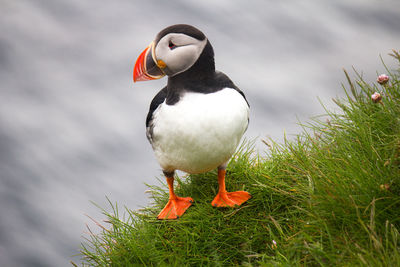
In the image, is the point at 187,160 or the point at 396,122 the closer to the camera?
the point at 396,122

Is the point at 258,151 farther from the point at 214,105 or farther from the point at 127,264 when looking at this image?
the point at 127,264

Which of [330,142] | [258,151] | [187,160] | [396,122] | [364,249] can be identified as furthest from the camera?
[258,151]

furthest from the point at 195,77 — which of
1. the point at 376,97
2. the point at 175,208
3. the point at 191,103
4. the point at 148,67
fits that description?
the point at 376,97

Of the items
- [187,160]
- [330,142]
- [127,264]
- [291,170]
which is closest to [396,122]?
[330,142]

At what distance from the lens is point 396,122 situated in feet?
10.3

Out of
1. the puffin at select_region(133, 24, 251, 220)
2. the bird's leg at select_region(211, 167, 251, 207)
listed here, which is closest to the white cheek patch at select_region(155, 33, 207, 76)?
the puffin at select_region(133, 24, 251, 220)

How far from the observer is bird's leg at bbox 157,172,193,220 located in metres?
3.69

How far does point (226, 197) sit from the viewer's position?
143 inches

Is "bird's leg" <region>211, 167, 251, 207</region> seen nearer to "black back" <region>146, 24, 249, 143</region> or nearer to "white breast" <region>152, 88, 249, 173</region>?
"white breast" <region>152, 88, 249, 173</region>

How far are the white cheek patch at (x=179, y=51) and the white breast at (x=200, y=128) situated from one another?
0.80 ft

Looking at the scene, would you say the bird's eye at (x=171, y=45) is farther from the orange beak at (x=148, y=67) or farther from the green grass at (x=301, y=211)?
the green grass at (x=301, y=211)

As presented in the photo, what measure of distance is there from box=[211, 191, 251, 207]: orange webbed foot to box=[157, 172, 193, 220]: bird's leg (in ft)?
0.89

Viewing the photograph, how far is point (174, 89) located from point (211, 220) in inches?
45.6

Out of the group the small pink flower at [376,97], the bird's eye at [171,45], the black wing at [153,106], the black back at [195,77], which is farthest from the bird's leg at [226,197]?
the small pink flower at [376,97]
